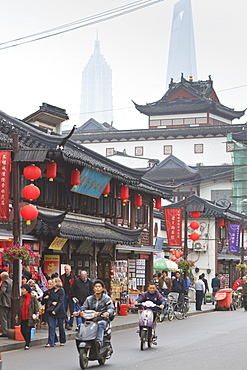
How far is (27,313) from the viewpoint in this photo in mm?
16281

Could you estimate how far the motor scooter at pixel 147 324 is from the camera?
15906 mm

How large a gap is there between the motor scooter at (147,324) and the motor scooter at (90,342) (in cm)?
229

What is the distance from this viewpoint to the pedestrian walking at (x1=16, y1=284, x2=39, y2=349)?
16.1m

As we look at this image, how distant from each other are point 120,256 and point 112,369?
19.2 metres

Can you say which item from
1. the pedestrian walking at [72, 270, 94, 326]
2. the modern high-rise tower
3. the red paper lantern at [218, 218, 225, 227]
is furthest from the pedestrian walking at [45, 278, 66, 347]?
the modern high-rise tower

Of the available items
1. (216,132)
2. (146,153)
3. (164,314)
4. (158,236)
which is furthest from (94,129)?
(164,314)

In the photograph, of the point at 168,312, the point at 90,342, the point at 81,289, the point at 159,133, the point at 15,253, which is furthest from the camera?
the point at 159,133

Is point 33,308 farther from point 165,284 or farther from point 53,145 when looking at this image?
point 165,284

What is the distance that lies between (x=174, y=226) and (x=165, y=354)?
76.7 ft

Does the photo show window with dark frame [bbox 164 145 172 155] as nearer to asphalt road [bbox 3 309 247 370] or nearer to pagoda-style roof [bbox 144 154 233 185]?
pagoda-style roof [bbox 144 154 233 185]

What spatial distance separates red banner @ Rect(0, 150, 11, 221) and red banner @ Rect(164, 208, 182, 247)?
63.3 feet

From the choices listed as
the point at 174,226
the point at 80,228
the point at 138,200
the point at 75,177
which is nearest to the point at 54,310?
the point at 80,228

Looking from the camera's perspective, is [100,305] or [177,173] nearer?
[100,305]

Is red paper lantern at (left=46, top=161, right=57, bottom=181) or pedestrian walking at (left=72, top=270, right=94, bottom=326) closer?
pedestrian walking at (left=72, top=270, right=94, bottom=326)
